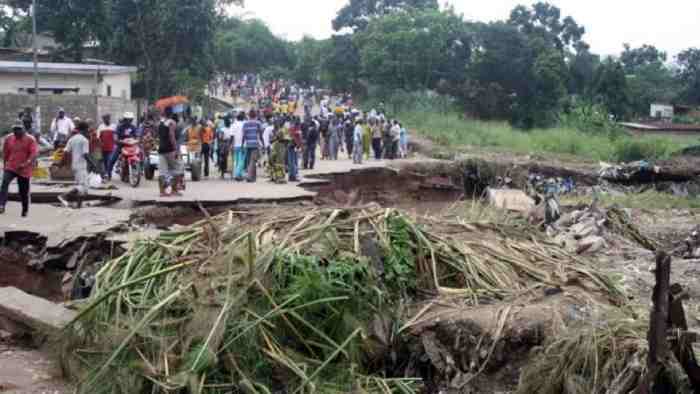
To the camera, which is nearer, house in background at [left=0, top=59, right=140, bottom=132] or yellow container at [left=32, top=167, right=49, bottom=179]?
yellow container at [left=32, top=167, right=49, bottom=179]

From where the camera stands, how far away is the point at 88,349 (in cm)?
630

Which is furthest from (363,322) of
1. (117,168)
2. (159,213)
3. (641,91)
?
(641,91)

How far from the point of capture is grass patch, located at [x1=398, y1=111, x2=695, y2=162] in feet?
94.3

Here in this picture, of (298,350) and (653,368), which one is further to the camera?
(298,350)

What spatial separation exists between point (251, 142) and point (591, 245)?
8324 millimetres

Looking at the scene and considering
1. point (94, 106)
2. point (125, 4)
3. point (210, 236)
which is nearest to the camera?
point (210, 236)

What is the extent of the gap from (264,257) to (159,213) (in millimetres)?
6335

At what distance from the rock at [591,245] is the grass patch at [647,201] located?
6437 mm

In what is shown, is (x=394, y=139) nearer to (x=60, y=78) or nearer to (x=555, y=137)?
(x=555, y=137)

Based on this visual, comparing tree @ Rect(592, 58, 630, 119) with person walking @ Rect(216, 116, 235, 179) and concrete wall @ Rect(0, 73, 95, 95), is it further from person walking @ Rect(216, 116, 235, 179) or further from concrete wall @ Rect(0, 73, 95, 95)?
person walking @ Rect(216, 116, 235, 179)

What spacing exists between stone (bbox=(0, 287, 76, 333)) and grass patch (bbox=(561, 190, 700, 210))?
11670 millimetres

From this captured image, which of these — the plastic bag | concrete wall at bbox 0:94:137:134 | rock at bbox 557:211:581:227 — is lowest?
rock at bbox 557:211:581:227

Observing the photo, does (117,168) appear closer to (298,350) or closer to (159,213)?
(159,213)

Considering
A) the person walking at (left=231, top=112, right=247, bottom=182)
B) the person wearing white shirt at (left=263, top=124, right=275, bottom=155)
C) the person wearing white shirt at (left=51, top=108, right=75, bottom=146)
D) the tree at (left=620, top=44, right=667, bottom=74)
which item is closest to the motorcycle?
the person wearing white shirt at (left=51, top=108, right=75, bottom=146)
